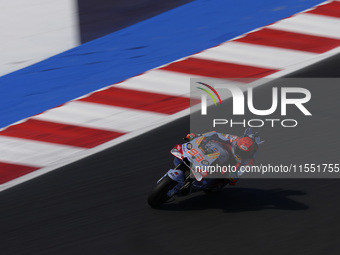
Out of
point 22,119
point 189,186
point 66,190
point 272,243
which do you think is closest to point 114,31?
point 22,119

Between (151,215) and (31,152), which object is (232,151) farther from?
(31,152)

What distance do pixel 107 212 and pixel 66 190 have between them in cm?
60

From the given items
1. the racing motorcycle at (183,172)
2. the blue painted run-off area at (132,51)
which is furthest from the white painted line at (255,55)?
the racing motorcycle at (183,172)

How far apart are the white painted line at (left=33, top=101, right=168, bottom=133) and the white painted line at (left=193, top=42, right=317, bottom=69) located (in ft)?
4.75

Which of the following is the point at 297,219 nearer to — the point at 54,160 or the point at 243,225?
the point at 243,225

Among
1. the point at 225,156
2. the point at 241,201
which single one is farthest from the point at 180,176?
the point at 241,201

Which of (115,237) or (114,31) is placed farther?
(114,31)

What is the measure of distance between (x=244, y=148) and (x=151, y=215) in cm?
98

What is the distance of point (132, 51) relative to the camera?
905 centimetres

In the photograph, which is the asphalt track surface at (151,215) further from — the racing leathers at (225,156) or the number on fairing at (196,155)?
the number on fairing at (196,155)

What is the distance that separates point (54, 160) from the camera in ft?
22.7

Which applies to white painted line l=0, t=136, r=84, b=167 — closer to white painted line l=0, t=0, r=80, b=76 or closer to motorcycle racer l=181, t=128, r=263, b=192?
motorcycle racer l=181, t=128, r=263, b=192

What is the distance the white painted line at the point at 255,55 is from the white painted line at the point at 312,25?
1.85 feet

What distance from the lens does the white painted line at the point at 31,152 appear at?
6965 millimetres
